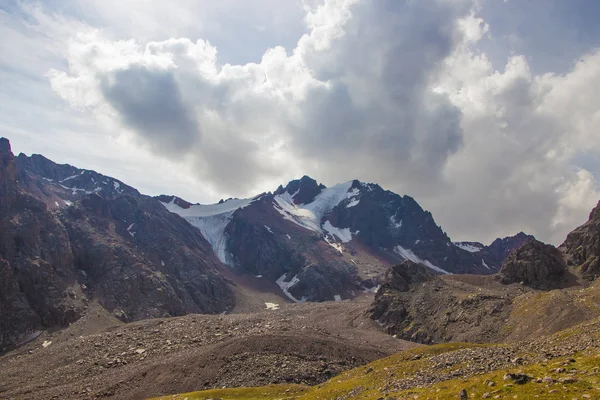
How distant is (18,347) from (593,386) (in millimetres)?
209647

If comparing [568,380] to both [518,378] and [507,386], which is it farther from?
[507,386]

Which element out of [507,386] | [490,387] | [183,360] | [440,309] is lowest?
[183,360]

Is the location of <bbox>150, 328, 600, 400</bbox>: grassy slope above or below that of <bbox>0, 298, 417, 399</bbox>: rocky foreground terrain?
above

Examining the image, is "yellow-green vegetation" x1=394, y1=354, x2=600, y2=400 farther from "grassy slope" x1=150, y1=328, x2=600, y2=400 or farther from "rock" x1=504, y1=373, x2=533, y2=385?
"rock" x1=504, y1=373, x2=533, y2=385

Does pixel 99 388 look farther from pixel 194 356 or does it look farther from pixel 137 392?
pixel 194 356

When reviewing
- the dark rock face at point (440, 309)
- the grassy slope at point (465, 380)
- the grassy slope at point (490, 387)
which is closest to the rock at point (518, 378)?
the grassy slope at point (490, 387)

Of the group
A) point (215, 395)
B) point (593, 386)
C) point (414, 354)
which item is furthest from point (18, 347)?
point (593, 386)

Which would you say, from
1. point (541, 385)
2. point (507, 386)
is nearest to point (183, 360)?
point (507, 386)

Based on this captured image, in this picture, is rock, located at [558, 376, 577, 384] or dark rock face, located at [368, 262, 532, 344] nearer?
rock, located at [558, 376, 577, 384]

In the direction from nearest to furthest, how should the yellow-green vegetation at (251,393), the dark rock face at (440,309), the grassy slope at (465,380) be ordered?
the grassy slope at (465,380) < the yellow-green vegetation at (251,393) < the dark rock face at (440,309)

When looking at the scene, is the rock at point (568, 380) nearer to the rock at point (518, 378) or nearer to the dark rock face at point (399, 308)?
the rock at point (518, 378)

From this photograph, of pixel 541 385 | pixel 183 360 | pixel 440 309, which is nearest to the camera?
pixel 541 385

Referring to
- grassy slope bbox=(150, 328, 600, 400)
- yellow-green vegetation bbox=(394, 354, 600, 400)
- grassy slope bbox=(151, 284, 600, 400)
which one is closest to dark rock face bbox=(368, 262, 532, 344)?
grassy slope bbox=(151, 284, 600, 400)

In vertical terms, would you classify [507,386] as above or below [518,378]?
below
